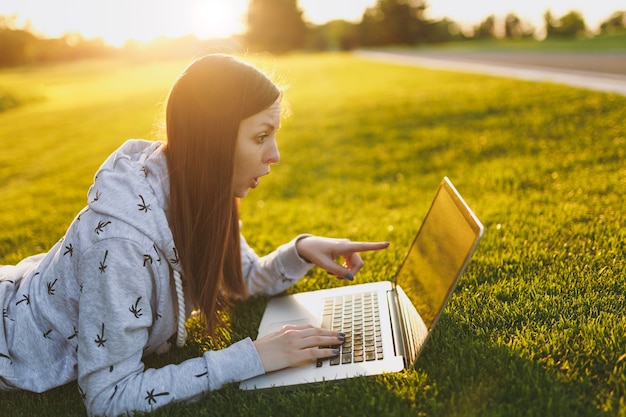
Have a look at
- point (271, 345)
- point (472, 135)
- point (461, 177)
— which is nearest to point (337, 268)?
point (271, 345)

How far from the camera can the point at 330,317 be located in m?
2.70

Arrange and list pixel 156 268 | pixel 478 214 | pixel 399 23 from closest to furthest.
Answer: pixel 156 268 → pixel 478 214 → pixel 399 23

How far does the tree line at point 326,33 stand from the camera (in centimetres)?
5025

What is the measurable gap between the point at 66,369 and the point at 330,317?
1.18 m

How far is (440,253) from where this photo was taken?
90.9 inches

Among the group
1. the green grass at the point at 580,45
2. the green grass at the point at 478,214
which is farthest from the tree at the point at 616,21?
the green grass at the point at 478,214

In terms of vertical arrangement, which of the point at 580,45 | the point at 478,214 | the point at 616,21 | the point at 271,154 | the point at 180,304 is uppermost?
the point at 616,21

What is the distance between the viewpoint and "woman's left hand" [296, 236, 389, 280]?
2693 millimetres

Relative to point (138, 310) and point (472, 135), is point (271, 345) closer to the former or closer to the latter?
point (138, 310)

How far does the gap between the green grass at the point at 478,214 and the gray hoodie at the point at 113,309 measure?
0.14 meters

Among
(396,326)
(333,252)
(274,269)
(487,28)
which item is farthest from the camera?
(487,28)

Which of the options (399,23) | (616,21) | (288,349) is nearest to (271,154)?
(288,349)

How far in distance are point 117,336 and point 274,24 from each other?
6886 cm

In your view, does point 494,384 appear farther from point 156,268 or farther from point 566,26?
point 566,26
